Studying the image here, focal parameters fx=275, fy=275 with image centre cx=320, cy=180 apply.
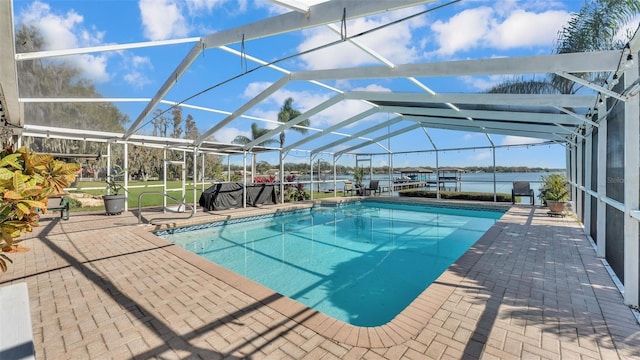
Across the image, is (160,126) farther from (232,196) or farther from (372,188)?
(372,188)

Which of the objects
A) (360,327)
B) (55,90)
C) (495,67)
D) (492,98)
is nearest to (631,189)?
(495,67)

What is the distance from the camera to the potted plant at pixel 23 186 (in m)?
1.06

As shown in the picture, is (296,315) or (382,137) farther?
(382,137)

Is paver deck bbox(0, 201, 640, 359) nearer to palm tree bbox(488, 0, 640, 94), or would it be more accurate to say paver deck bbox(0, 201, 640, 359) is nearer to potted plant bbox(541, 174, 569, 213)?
potted plant bbox(541, 174, 569, 213)

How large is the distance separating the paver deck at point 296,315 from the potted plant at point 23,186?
51.9 inches

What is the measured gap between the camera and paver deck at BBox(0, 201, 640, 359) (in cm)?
205

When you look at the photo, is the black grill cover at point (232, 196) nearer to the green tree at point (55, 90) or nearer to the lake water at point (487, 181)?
the lake water at point (487, 181)

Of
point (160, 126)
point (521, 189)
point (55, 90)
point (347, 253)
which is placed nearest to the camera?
point (55, 90)

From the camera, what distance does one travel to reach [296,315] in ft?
8.34

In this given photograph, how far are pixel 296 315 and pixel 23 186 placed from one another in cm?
213

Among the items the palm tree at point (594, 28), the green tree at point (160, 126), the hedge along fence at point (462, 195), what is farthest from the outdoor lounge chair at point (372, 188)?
the green tree at point (160, 126)

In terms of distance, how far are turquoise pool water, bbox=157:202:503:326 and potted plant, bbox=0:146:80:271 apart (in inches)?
122

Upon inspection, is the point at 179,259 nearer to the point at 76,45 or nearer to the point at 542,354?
the point at 76,45

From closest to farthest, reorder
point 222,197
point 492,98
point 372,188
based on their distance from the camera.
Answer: point 492,98, point 222,197, point 372,188
